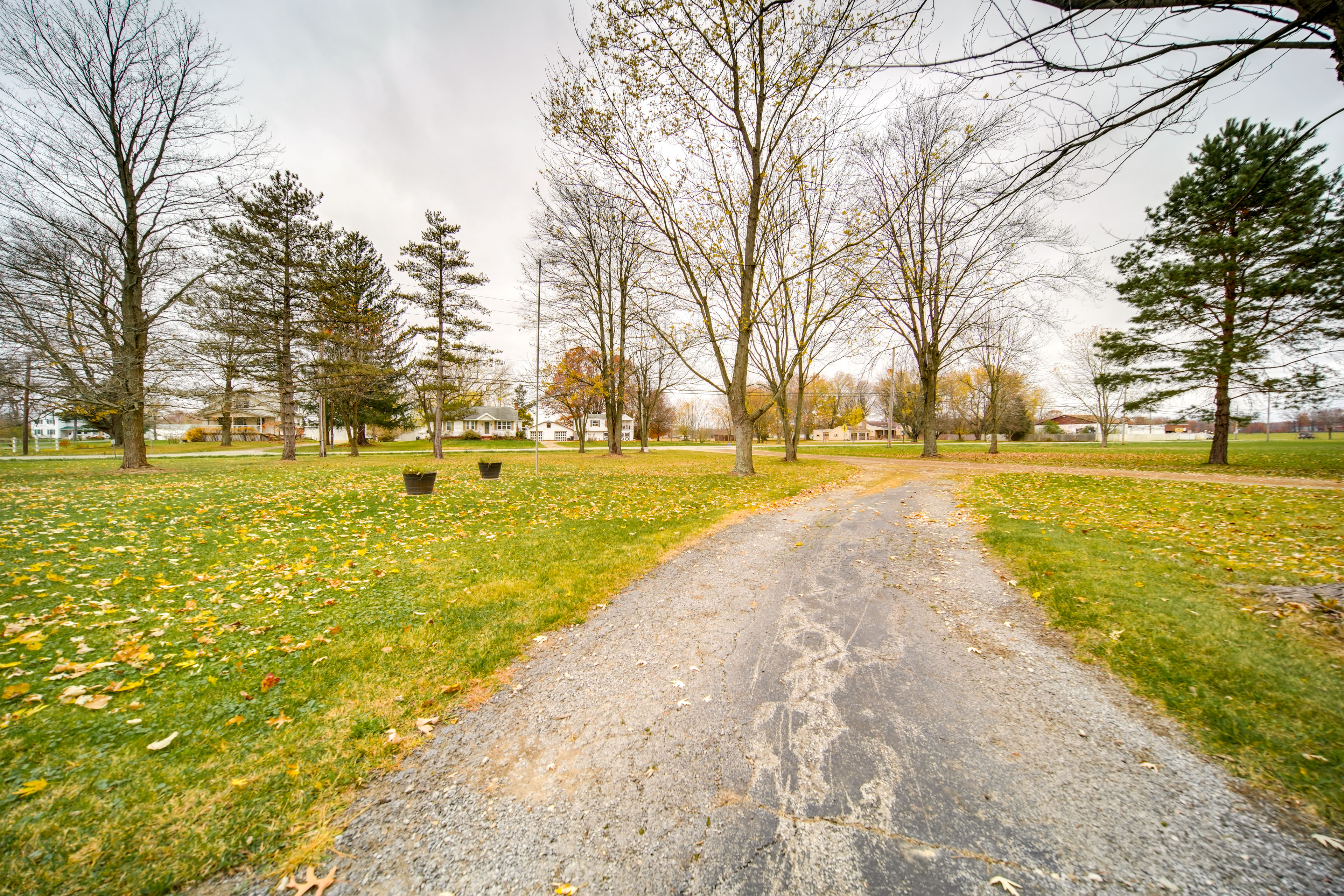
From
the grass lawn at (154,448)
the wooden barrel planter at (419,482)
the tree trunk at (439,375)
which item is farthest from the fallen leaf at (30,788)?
the grass lawn at (154,448)

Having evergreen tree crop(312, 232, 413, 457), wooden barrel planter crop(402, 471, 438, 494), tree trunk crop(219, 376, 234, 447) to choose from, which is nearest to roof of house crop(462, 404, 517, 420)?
tree trunk crop(219, 376, 234, 447)

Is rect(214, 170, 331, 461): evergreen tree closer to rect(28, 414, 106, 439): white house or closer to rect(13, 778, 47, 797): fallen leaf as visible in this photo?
rect(13, 778, 47, 797): fallen leaf

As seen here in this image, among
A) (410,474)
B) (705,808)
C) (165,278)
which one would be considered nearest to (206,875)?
(705,808)

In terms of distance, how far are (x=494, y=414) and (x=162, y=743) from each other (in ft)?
221

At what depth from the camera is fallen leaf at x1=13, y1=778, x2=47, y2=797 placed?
203 centimetres

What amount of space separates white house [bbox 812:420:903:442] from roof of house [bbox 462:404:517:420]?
46307 mm

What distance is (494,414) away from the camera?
214 ft

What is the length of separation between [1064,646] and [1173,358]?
720 inches

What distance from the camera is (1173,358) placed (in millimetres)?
15180

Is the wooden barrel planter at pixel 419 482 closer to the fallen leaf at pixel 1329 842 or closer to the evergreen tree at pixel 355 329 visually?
the fallen leaf at pixel 1329 842

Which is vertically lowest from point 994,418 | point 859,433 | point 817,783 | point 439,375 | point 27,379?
point 817,783

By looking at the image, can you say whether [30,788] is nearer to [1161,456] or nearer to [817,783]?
[817,783]

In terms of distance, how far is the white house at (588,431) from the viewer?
2557 inches

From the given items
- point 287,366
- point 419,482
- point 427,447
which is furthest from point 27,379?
point 427,447
